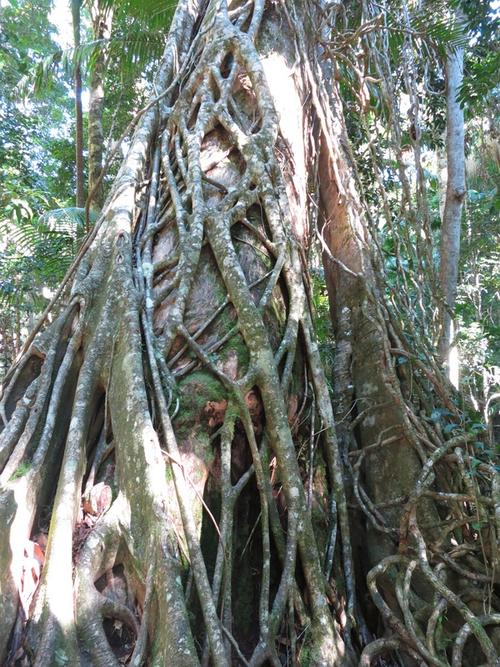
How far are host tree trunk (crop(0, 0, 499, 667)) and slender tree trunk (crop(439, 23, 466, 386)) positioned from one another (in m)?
1.42

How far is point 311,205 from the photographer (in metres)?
3.55

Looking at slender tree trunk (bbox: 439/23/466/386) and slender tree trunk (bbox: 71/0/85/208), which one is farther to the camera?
slender tree trunk (bbox: 71/0/85/208)

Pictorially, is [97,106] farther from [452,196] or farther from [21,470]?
[21,470]

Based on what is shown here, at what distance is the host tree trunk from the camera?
167 centimetres

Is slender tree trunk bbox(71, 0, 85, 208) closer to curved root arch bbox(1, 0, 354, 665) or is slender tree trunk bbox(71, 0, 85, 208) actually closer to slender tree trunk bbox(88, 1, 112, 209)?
slender tree trunk bbox(88, 1, 112, 209)

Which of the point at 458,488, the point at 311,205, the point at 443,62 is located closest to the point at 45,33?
the point at 443,62

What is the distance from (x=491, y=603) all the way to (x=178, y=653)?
1330mm

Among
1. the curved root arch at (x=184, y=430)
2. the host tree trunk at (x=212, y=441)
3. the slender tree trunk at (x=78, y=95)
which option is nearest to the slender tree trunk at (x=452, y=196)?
the host tree trunk at (x=212, y=441)

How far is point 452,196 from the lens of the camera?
4.54 meters

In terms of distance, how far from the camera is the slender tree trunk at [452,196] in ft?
14.5

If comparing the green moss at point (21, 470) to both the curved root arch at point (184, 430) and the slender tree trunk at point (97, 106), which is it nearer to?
the curved root arch at point (184, 430)

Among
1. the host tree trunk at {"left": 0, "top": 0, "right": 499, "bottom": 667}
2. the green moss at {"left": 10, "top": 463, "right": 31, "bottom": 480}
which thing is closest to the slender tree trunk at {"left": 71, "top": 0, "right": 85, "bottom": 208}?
the host tree trunk at {"left": 0, "top": 0, "right": 499, "bottom": 667}

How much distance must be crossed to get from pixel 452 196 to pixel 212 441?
11.3ft

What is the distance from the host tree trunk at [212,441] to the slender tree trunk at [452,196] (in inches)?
55.7
